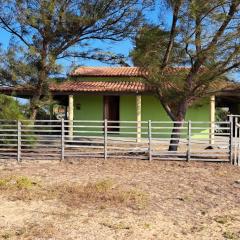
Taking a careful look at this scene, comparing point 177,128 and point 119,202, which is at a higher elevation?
point 177,128

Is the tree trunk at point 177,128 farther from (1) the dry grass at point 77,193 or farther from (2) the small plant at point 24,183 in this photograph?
(2) the small plant at point 24,183

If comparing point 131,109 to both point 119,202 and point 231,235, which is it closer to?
point 119,202

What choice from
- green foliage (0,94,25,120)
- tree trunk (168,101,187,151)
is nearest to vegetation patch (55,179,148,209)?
tree trunk (168,101,187,151)

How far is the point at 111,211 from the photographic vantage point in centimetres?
893

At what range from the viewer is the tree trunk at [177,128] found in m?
17.0

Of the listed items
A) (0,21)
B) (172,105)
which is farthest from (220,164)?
(0,21)

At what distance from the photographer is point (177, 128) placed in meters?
17.2

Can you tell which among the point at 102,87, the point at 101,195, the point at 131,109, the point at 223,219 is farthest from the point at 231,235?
the point at 131,109

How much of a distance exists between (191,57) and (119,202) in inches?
316

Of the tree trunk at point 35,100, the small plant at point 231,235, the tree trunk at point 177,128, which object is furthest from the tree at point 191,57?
the small plant at point 231,235

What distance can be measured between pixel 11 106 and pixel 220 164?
25.1 ft

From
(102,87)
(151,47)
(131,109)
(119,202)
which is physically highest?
(151,47)

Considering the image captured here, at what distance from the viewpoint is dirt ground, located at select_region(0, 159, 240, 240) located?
768 centimetres

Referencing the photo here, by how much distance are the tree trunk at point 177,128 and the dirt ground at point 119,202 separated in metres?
2.31
